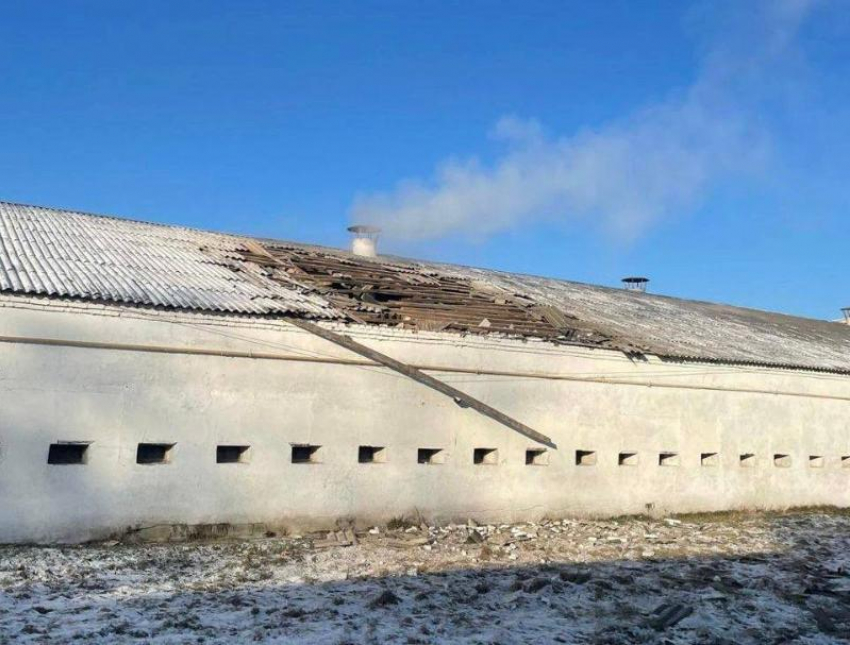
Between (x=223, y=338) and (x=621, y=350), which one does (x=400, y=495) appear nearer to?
(x=223, y=338)

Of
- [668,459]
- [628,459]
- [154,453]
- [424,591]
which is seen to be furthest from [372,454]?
[668,459]

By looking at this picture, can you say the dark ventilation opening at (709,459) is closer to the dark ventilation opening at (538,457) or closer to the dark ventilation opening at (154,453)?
the dark ventilation opening at (538,457)

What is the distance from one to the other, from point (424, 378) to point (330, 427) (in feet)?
4.72

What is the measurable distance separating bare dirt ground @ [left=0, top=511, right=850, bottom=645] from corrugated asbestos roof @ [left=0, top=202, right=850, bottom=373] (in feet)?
9.74

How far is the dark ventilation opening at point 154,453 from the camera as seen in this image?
29.3ft

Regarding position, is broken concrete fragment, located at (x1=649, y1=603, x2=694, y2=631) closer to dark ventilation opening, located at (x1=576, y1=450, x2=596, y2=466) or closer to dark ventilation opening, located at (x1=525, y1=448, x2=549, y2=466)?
dark ventilation opening, located at (x1=525, y1=448, x2=549, y2=466)

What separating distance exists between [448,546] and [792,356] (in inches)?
401

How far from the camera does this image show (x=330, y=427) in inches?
396

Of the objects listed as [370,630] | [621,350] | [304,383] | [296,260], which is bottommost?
[370,630]

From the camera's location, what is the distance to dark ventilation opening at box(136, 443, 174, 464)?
29.3 ft

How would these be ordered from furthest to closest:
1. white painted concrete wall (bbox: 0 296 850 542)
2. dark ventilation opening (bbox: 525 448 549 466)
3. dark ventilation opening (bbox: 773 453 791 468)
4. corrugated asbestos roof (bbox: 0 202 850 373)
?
dark ventilation opening (bbox: 773 453 791 468) < dark ventilation opening (bbox: 525 448 549 466) < corrugated asbestos roof (bbox: 0 202 850 373) < white painted concrete wall (bbox: 0 296 850 542)

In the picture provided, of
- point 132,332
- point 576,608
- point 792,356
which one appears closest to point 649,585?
point 576,608

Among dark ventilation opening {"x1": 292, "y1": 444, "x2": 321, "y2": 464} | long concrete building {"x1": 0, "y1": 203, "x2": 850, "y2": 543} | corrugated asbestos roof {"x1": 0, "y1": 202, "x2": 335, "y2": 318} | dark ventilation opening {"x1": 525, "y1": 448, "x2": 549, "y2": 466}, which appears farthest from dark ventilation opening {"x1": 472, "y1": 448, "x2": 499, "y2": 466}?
corrugated asbestos roof {"x1": 0, "y1": 202, "x2": 335, "y2": 318}

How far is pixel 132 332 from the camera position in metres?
8.95
